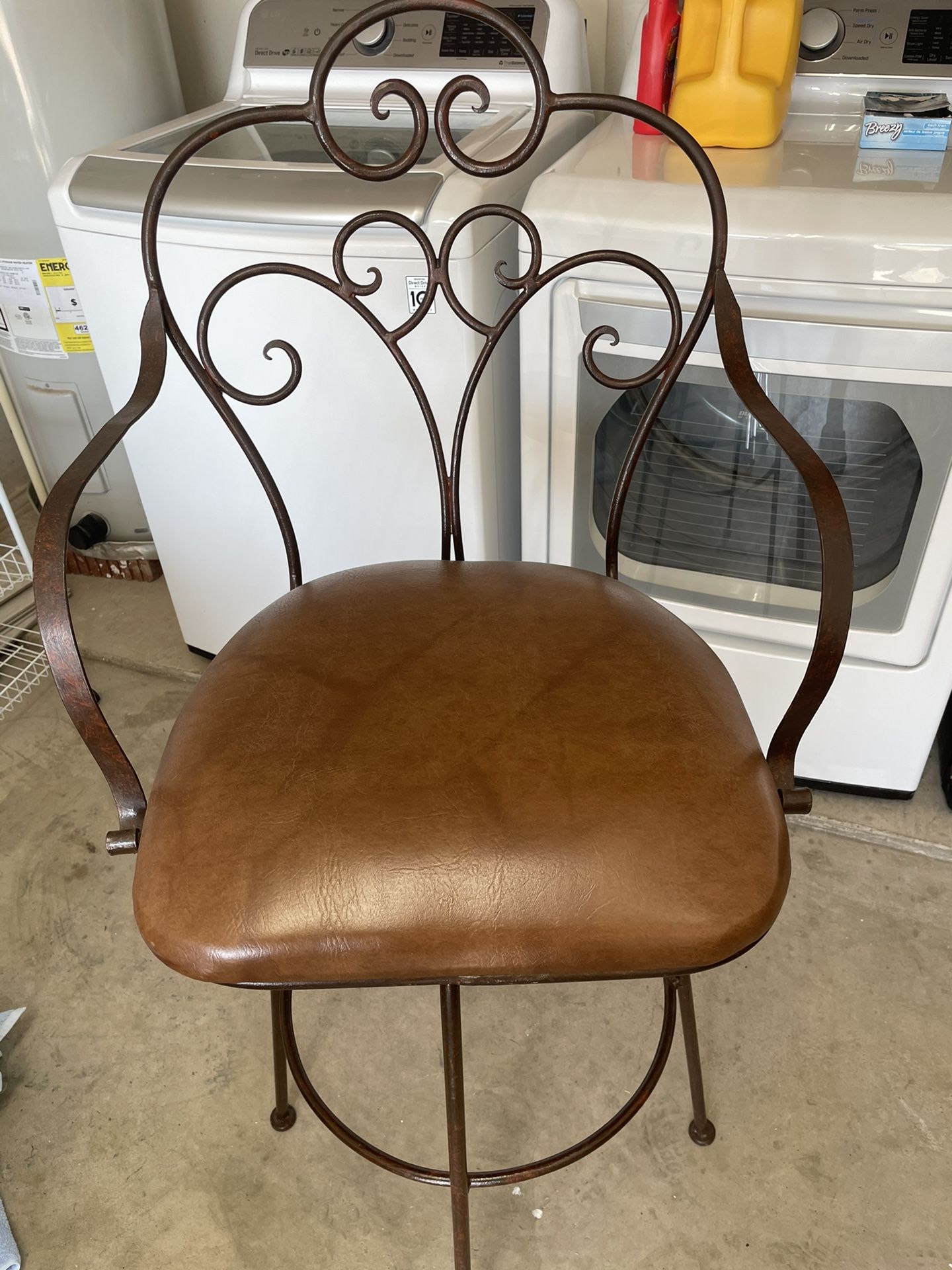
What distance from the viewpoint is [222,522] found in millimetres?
1513

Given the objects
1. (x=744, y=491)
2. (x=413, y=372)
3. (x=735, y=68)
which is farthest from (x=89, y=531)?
(x=735, y=68)

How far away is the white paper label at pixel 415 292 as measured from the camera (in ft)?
3.74

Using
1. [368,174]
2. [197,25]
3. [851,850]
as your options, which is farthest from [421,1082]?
[197,25]

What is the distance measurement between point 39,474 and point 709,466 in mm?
1474

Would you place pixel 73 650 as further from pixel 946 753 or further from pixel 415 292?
pixel 946 753

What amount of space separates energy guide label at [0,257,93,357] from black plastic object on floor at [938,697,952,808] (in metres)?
1.68

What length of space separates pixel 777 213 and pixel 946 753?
0.93 metres

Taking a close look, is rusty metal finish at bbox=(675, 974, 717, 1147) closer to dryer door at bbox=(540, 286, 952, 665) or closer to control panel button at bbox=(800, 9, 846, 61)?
dryer door at bbox=(540, 286, 952, 665)

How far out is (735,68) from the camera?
3.80 ft

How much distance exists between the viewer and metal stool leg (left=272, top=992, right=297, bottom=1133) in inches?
40.0

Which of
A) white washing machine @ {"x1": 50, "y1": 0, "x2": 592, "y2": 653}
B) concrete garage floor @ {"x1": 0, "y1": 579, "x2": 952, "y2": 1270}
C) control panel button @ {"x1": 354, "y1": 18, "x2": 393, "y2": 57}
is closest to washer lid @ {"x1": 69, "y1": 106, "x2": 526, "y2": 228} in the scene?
white washing machine @ {"x1": 50, "y1": 0, "x2": 592, "y2": 653}

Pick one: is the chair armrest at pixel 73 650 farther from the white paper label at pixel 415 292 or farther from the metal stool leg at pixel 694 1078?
the metal stool leg at pixel 694 1078

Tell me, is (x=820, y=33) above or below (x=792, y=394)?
above

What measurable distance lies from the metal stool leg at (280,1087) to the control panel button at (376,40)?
1400 mm
